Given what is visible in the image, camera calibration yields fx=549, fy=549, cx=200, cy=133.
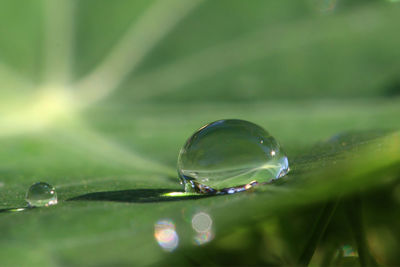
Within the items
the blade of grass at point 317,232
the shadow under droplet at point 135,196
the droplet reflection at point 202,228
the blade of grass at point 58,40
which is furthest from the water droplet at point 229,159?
the blade of grass at point 58,40

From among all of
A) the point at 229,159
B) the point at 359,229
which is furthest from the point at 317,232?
the point at 229,159

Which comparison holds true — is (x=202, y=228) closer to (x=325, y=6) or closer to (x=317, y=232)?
(x=317, y=232)

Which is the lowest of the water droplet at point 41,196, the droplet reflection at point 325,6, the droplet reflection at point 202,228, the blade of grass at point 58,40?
the droplet reflection at point 202,228

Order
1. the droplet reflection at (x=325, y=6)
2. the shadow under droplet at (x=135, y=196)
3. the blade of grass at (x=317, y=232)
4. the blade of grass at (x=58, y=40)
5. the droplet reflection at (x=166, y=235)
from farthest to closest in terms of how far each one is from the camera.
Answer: the blade of grass at (x=58, y=40)
the droplet reflection at (x=325, y=6)
the blade of grass at (x=317, y=232)
the shadow under droplet at (x=135, y=196)
the droplet reflection at (x=166, y=235)

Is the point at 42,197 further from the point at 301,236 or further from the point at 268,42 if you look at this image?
the point at 268,42

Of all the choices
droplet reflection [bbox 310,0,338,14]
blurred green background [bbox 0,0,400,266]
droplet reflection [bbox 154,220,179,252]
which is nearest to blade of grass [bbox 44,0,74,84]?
blurred green background [bbox 0,0,400,266]

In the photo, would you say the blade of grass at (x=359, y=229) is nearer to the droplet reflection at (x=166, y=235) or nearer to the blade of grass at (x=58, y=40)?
the droplet reflection at (x=166, y=235)

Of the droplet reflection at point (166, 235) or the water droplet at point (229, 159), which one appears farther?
the water droplet at point (229, 159)
